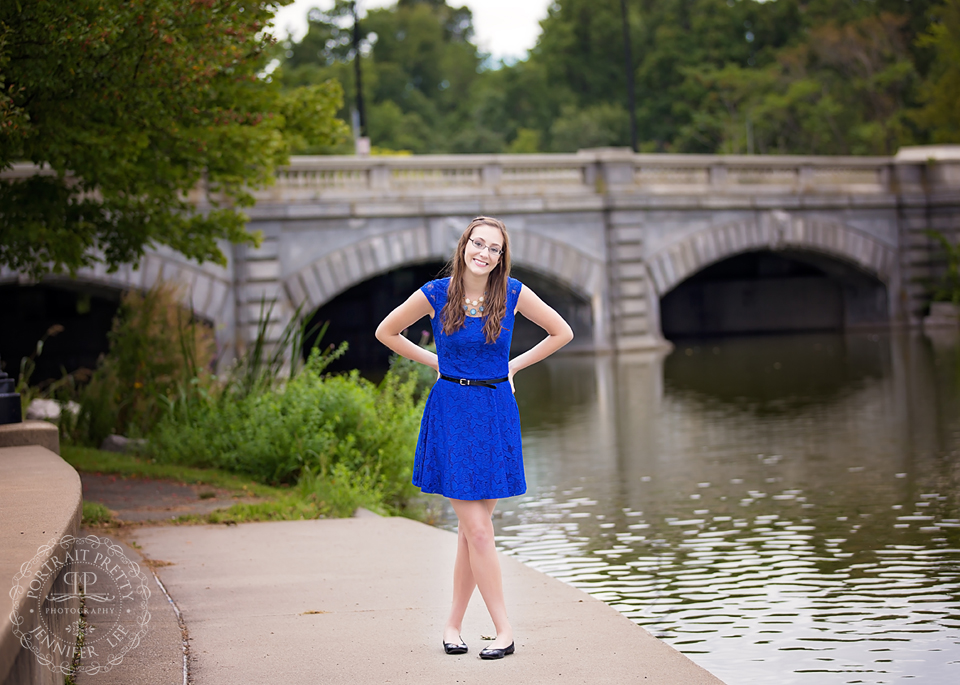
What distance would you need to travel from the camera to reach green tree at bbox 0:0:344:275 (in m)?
7.45

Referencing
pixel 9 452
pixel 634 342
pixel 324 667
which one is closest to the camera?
pixel 324 667

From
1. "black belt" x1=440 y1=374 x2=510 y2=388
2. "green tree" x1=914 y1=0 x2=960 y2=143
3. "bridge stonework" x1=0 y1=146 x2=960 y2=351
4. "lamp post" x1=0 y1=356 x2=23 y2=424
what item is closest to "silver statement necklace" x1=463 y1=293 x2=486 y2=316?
"black belt" x1=440 y1=374 x2=510 y2=388

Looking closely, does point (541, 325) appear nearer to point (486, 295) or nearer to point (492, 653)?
point (486, 295)

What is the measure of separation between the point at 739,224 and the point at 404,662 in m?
24.2

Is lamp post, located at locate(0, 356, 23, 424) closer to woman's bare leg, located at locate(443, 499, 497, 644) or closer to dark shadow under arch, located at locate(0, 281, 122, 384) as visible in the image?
woman's bare leg, located at locate(443, 499, 497, 644)

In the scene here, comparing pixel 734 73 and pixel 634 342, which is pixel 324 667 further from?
pixel 734 73

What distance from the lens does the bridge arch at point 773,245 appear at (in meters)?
26.6

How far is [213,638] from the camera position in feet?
14.9

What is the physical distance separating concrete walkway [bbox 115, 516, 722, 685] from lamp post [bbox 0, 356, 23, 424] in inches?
40.5

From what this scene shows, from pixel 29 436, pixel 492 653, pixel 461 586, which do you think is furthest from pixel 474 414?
pixel 29 436

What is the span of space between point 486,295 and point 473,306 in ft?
0.23

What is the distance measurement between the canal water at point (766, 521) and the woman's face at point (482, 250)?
154 cm

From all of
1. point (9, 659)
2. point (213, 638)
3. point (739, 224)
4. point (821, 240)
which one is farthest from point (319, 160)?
point (9, 659)

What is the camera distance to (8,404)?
6680mm
